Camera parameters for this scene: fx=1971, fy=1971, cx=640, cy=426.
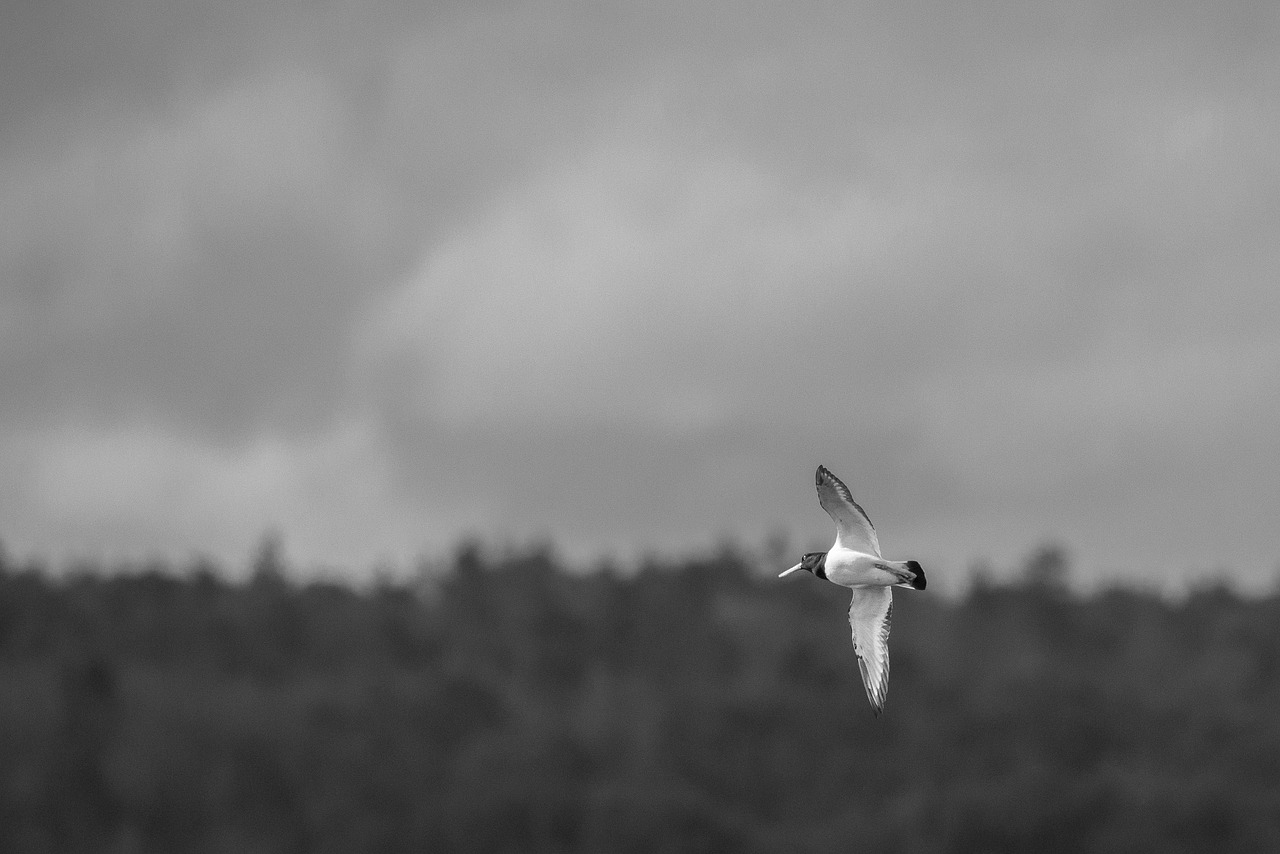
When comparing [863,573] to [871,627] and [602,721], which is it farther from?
[602,721]

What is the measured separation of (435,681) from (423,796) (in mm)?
13054

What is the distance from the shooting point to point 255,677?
8969 centimetres

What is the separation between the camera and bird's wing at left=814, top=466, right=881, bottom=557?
73.4 ft

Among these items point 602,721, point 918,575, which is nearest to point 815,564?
point 918,575

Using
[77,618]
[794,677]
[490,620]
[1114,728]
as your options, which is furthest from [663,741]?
[77,618]

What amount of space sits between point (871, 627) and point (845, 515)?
2.33 meters

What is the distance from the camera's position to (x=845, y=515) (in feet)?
74.6

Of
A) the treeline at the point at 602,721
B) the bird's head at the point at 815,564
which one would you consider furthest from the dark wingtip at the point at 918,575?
the treeline at the point at 602,721

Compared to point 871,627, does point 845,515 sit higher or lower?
higher

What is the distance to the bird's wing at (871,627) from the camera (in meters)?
24.2

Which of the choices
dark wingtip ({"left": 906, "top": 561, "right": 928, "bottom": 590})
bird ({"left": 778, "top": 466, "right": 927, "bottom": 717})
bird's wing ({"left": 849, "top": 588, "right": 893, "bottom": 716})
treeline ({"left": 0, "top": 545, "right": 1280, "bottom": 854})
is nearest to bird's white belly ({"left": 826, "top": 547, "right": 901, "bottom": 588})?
bird ({"left": 778, "top": 466, "right": 927, "bottom": 717})

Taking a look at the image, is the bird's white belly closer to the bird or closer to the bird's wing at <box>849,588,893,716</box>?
the bird

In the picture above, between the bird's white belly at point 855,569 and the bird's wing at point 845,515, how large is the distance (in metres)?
0.18

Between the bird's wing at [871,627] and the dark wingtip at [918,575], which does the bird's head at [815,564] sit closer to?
the bird's wing at [871,627]
